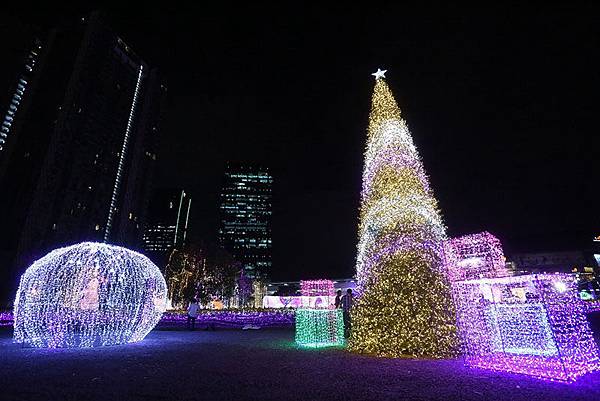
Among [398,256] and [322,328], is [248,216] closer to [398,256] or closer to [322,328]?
[322,328]

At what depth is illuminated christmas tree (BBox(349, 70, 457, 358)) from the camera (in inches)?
278

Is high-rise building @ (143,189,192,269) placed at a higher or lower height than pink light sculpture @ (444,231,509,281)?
higher

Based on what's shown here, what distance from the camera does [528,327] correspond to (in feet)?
20.7

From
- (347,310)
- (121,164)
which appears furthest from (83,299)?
(121,164)

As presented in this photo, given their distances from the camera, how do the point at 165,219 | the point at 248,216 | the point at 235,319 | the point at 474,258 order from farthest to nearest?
the point at 165,219 → the point at 248,216 → the point at 235,319 → the point at 474,258

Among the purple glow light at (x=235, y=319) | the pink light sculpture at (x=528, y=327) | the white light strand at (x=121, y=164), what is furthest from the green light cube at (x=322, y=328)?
the white light strand at (x=121, y=164)

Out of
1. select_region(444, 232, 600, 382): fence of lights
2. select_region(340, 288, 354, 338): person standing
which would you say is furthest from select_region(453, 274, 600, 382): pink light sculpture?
select_region(340, 288, 354, 338): person standing

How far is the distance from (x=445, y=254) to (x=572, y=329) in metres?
2.63

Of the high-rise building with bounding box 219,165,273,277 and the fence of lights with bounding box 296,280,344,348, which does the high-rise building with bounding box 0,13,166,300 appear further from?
the high-rise building with bounding box 219,165,273,277

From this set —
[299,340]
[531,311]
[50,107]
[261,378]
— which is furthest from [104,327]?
[50,107]

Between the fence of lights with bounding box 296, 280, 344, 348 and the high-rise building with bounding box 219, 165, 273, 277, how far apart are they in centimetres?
11714

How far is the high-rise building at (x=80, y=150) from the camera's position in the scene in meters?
34.2

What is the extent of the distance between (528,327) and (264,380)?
5.09 m

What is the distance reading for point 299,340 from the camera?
9.96 meters
